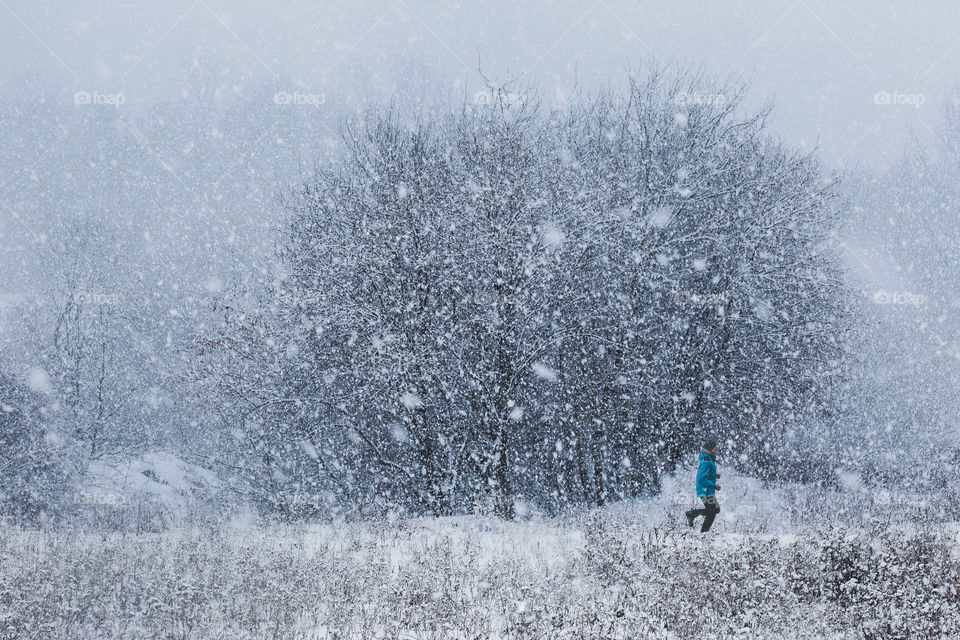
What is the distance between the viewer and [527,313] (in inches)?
486

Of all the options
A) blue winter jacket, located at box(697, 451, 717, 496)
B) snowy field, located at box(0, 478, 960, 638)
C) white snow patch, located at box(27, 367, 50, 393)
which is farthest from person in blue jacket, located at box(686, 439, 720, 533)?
white snow patch, located at box(27, 367, 50, 393)

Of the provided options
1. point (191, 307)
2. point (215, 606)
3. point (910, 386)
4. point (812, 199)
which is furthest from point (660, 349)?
point (191, 307)

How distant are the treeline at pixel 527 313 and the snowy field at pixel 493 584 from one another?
3.93 m

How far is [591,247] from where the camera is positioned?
13.4 m

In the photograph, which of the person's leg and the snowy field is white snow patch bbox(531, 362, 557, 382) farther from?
the person's leg

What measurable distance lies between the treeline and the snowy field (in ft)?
12.9

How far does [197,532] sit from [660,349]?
30.3ft

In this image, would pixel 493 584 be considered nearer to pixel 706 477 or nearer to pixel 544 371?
pixel 706 477

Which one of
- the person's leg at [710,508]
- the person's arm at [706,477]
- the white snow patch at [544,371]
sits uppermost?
the white snow patch at [544,371]

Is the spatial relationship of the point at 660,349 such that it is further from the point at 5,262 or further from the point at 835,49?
Answer: the point at 835,49

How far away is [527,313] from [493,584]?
6.19 metres

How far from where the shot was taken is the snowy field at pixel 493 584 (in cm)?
587

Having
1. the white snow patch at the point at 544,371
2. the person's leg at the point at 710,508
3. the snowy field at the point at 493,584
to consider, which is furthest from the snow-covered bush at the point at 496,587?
the white snow patch at the point at 544,371

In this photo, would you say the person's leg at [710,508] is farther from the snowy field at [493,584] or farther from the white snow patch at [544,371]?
the white snow patch at [544,371]
